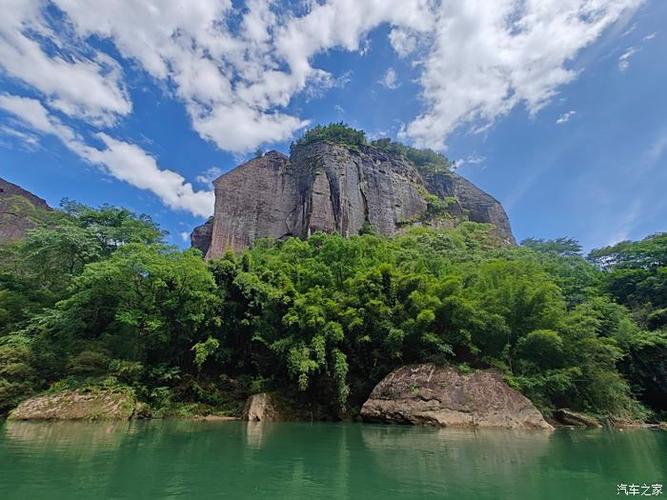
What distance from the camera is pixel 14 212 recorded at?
33281mm

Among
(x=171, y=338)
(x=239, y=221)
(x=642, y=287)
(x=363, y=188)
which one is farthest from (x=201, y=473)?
(x=363, y=188)

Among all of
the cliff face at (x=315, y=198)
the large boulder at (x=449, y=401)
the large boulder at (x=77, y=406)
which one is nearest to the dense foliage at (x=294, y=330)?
the large boulder at (x=77, y=406)

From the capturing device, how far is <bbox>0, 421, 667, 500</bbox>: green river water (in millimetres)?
4160

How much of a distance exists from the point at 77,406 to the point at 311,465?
9.88m

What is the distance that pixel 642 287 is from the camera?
872 inches

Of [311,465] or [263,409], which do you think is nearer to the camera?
[311,465]

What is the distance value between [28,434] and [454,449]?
337 inches

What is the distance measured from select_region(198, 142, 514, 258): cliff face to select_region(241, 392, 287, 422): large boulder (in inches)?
932

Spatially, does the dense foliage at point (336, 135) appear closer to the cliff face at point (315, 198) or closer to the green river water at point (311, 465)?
the cliff face at point (315, 198)

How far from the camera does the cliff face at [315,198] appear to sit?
38.1 m

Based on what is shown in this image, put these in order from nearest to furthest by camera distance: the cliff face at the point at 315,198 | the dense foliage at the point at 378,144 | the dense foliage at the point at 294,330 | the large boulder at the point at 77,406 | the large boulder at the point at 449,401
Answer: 1. the large boulder at the point at 77,406
2. the large boulder at the point at 449,401
3. the dense foliage at the point at 294,330
4. the cliff face at the point at 315,198
5. the dense foliage at the point at 378,144

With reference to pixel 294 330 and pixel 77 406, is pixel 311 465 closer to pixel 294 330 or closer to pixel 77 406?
pixel 294 330

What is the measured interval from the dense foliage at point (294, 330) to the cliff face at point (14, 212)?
734 inches

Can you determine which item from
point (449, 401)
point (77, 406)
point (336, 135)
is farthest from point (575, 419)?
point (336, 135)
